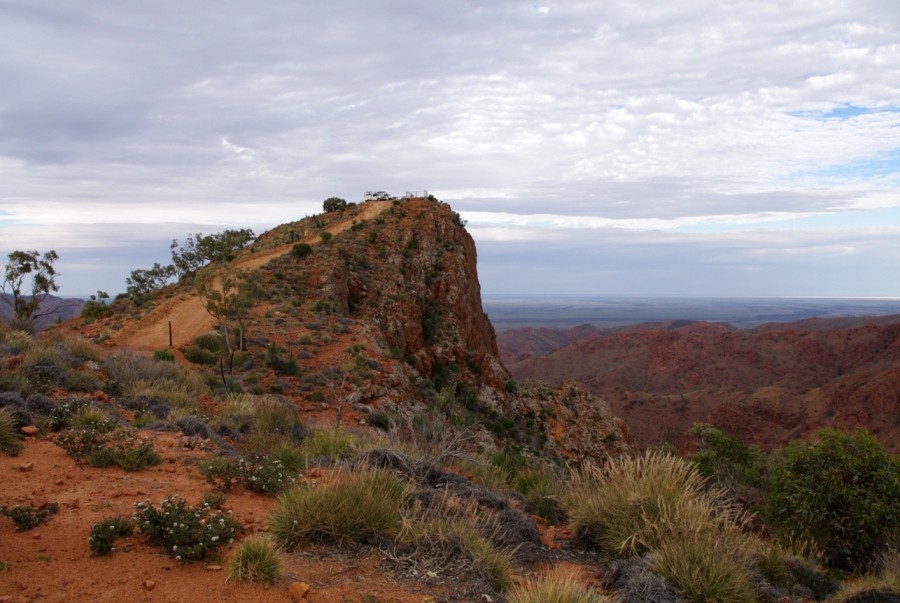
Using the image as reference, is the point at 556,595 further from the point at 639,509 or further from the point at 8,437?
the point at 8,437

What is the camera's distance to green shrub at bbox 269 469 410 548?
5441 mm

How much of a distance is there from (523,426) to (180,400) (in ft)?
61.9

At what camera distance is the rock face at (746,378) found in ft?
161

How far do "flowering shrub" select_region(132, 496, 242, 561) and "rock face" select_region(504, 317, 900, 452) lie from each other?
47137mm

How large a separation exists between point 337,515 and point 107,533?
1.87 meters

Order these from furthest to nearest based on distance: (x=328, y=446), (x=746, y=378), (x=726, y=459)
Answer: (x=746, y=378), (x=726, y=459), (x=328, y=446)

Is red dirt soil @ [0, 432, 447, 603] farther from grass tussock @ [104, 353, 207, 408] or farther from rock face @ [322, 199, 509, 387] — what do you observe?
rock face @ [322, 199, 509, 387]

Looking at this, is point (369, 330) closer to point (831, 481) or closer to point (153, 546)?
point (831, 481)

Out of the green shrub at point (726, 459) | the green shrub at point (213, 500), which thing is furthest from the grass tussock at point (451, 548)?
the green shrub at point (726, 459)

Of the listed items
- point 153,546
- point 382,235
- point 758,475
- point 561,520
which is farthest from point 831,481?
point 382,235

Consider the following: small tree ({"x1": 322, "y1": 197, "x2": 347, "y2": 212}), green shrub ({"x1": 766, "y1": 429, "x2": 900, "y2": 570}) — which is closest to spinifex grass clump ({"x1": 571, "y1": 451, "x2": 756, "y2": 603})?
green shrub ({"x1": 766, "y1": 429, "x2": 900, "y2": 570})

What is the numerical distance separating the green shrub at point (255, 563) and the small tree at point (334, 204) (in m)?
40.3

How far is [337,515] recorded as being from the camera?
5.49 metres

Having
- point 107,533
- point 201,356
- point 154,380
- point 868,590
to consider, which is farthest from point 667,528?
point 201,356
